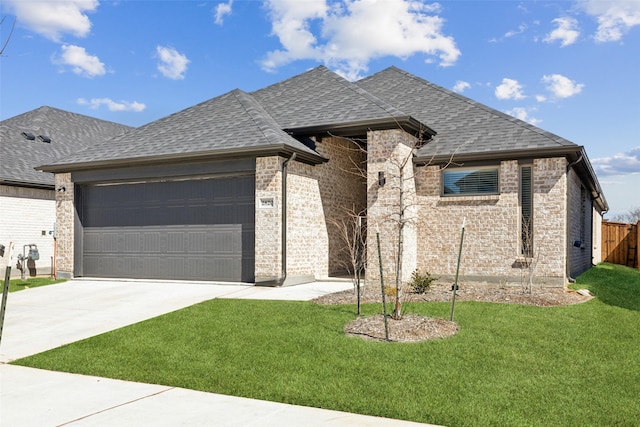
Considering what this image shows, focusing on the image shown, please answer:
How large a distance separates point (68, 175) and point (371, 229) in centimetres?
1002

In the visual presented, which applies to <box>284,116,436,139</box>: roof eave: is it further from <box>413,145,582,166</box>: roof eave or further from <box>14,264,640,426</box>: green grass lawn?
<box>14,264,640,426</box>: green grass lawn

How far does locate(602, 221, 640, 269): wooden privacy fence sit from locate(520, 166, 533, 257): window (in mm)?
15624

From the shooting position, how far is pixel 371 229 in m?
14.0

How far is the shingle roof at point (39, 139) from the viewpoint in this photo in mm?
19438

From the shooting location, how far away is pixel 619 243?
2786 cm

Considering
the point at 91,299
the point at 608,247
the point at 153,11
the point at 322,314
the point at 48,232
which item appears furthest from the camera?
the point at 608,247

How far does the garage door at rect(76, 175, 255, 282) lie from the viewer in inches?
565

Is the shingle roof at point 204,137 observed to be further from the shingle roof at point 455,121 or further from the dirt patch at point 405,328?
the dirt patch at point 405,328

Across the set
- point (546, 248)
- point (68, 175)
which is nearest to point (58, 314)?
point (68, 175)

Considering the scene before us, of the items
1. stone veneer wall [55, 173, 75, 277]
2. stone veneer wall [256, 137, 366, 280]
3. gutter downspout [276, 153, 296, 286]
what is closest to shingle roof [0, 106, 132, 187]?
stone veneer wall [55, 173, 75, 277]

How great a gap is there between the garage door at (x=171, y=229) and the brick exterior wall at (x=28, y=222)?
3739mm

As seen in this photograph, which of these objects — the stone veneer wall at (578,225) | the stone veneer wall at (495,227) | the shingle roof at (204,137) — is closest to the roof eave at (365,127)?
the shingle roof at (204,137)

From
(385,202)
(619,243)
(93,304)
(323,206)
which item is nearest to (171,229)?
(93,304)

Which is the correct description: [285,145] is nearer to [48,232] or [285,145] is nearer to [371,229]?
[371,229]
